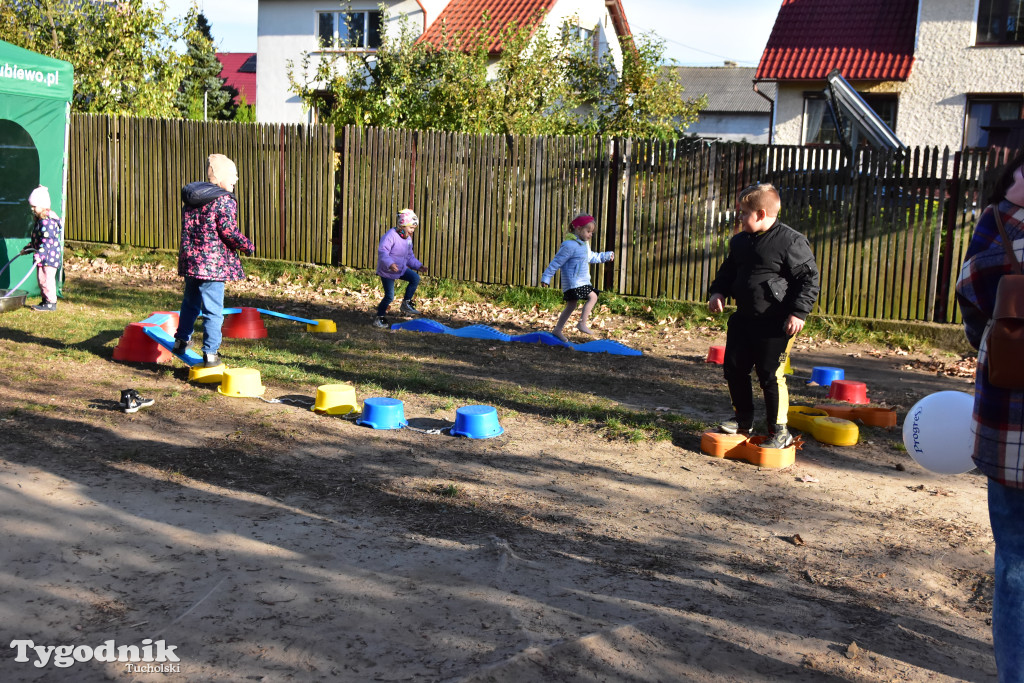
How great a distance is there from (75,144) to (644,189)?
986cm

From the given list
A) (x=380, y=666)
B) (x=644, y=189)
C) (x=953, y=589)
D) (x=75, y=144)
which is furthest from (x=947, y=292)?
(x=75, y=144)

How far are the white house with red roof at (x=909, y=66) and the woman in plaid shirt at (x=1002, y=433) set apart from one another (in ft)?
64.5

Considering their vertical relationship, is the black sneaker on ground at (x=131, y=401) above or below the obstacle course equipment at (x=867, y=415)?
above

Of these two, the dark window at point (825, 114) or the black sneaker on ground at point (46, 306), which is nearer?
the black sneaker on ground at point (46, 306)

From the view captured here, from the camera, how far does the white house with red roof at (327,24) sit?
2766 cm

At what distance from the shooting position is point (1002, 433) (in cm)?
271

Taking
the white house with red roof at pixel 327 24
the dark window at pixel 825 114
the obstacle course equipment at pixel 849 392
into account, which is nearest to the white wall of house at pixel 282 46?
the white house with red roof at pixel 327 24

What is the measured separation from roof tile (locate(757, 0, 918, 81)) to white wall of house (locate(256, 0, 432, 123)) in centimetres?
1095

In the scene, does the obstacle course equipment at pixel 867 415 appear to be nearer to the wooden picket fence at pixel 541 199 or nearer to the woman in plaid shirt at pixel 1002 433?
the woman in plaid shirt at pixel 1002 433

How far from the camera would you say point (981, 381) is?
281cm

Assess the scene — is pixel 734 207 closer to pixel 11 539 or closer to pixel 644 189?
pixel 644 189

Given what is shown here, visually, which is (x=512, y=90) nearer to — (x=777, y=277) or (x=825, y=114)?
(x=825, y=114)

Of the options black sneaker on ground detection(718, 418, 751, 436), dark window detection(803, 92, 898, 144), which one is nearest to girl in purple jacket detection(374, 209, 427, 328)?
black sneaker on ground detection(718, 418, 751, 436)

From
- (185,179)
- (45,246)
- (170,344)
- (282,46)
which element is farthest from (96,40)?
(170,344)
